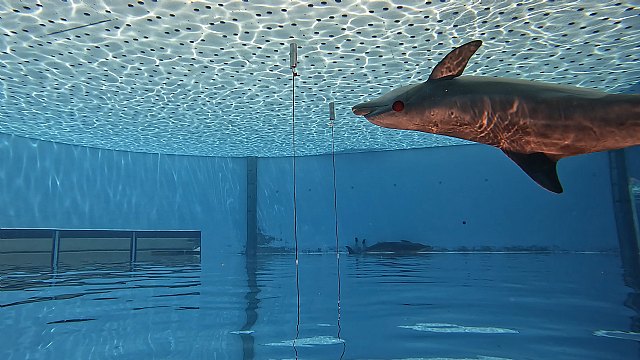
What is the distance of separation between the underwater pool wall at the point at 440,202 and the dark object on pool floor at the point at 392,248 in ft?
1.52

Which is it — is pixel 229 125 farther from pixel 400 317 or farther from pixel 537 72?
pixel 400 317

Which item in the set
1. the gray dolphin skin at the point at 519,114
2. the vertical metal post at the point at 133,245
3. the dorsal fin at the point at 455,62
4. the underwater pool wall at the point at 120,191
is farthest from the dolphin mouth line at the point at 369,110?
the vertical metal post at the point at 133,245

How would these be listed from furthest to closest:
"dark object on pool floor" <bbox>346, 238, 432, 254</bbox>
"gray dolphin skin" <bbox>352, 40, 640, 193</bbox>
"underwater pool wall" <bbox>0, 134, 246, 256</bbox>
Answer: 1. "dark object on pool floor" <bbox>346, 238, 432, 254</bbox>
2. "underwater pool wall" <bbox>0, 134, 246, 256</bbox>
3. "gray dolphin skin" <bbox>352, 40, 640, 193</bbox>

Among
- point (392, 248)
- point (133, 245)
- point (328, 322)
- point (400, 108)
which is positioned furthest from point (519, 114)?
point (133, 245)

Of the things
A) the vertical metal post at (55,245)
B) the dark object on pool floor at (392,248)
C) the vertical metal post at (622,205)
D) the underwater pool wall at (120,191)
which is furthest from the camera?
the dark object on pool floor at (392,248)

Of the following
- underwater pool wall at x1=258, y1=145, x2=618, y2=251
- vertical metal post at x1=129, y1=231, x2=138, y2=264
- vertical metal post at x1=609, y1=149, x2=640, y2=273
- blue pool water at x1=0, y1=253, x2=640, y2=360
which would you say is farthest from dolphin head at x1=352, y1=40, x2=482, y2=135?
vertical metal post at x1=129, y1=231, x2=138, y2=264

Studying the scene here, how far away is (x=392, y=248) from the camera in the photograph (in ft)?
65.2

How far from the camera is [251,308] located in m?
4.56

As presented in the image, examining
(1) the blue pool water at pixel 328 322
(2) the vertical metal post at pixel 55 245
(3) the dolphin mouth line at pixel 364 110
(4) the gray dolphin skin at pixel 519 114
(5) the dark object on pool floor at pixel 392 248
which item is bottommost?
(5) the dark object on pool floor at pixel 392 248

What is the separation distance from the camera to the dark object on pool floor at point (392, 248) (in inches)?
772

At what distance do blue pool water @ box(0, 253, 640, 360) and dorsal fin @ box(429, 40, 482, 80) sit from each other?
2.09 metres

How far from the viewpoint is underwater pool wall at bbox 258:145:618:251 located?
17578 millimetres

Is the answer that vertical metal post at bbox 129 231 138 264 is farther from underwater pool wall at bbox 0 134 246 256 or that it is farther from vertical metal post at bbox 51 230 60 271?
vertical metal post at bbox 51 230 60 271

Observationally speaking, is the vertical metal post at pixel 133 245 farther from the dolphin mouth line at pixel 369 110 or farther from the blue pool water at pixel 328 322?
the dolphin mouth line at pixel 369 110
